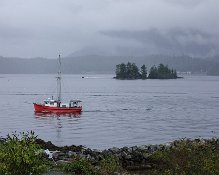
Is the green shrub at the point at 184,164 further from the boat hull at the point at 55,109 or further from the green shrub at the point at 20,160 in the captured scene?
the boat hull at the point at 55,109

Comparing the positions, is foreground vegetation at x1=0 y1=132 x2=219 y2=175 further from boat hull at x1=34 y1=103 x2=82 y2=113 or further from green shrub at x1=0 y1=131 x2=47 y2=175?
boat hull at x1=34 y1=103 x2=82 y2=113

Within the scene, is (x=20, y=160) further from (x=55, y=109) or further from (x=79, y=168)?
(x=55, y=109)

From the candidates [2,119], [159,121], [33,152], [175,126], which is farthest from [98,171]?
[2,119]

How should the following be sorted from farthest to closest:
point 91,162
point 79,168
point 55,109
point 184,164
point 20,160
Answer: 1. point 55,109
2. point 91,162
3. point 184,164
4. point 79,168
5. point 20,160

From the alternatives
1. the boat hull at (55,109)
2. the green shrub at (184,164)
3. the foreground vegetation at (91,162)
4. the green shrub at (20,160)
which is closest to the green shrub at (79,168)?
the foreground vegetation at (91,162)

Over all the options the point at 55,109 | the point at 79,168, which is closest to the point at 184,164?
the point at 79,168

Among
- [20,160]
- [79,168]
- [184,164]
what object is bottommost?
[184,164]

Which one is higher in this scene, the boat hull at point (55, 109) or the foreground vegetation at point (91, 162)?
the foreground vegetation at point (91, 162)

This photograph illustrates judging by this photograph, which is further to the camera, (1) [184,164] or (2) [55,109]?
(2) [55,109]

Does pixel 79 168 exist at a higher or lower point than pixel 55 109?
higher

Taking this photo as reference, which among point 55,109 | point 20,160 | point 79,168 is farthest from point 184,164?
point 55,109

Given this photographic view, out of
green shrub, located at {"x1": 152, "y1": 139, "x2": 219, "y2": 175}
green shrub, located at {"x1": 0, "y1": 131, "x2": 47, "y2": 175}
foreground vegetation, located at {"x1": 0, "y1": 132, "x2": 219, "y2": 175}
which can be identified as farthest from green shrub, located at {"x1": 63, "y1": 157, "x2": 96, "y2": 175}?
green shrub, located at {"x1": 0, "y1": 131, "x2": 47, "y2": 175}

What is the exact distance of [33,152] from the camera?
13484 millimetres

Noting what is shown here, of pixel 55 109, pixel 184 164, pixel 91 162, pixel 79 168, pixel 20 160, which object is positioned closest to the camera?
pixel 20 160
